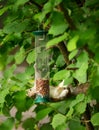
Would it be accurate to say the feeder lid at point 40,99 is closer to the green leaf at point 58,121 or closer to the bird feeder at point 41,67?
the bird feeder at point 41,67

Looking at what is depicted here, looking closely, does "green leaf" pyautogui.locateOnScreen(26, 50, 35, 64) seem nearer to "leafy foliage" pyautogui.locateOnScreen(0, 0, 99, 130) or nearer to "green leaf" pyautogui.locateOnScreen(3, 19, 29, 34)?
"leafy foliage" pyautogui.locateOnScreen(0, 0, 99, 130)

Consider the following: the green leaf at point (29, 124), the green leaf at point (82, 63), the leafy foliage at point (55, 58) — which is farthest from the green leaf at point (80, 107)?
the green leaf at point (29, 124)

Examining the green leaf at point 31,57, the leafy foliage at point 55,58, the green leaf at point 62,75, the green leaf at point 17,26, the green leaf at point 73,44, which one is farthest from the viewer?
the green leaf at point 31,57

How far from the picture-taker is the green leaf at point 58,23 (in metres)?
0.67

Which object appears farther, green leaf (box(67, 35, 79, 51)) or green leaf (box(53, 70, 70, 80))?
green leaf (box(53, 70, 70, 80))

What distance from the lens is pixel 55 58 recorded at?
120cm

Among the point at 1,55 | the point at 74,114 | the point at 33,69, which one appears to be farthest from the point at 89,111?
the point at 1,55

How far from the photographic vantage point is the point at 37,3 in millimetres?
975

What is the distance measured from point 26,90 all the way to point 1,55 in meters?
0.18

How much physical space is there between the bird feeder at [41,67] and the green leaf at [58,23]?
0.35 metres

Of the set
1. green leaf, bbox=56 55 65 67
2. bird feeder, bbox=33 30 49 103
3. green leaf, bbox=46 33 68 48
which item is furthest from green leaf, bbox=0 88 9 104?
green leaf, bbox=46 33 68 48

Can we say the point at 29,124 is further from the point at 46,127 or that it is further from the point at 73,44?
the point at 73,44

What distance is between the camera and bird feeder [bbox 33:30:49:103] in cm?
105

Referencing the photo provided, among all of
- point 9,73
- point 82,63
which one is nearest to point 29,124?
point 9,73
